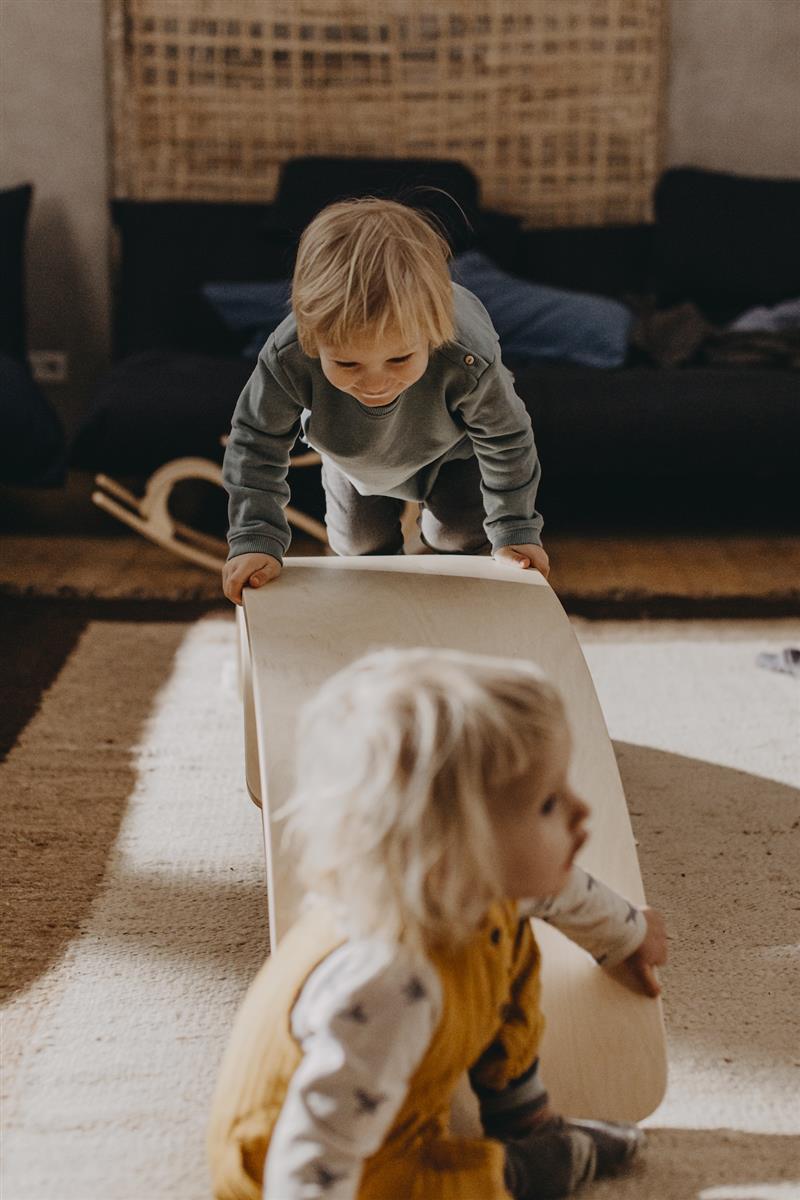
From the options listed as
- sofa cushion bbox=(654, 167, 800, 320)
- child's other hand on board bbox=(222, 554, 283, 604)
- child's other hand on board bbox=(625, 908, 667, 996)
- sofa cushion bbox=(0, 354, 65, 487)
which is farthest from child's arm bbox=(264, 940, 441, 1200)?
sofa cushion bbox=(654, 167, 800, 320)

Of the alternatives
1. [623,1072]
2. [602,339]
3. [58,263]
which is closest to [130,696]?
[623,1072]

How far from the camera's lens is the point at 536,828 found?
79 cm

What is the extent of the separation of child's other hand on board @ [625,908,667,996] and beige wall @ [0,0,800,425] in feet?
9.18

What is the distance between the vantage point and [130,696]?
188 cm

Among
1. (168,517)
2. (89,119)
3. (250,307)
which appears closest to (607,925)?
(168,517)

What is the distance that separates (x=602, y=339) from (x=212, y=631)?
3.96ft

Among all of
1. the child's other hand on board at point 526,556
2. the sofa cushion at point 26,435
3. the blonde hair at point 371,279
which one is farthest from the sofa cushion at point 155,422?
the blonde hair at point 371,279

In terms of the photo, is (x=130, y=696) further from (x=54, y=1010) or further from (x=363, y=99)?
(x=363, y=99)

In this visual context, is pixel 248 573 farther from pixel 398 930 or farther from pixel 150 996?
pixel 398 930

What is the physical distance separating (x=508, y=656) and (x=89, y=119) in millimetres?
2633

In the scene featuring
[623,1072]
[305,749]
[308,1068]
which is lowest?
[623,1072]

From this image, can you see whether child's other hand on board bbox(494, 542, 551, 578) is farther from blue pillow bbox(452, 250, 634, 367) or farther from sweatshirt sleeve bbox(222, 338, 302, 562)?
blue pillow bbox(452, 250, 634, 367)

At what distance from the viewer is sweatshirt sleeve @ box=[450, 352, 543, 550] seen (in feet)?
4.73

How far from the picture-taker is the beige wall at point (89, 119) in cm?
324
